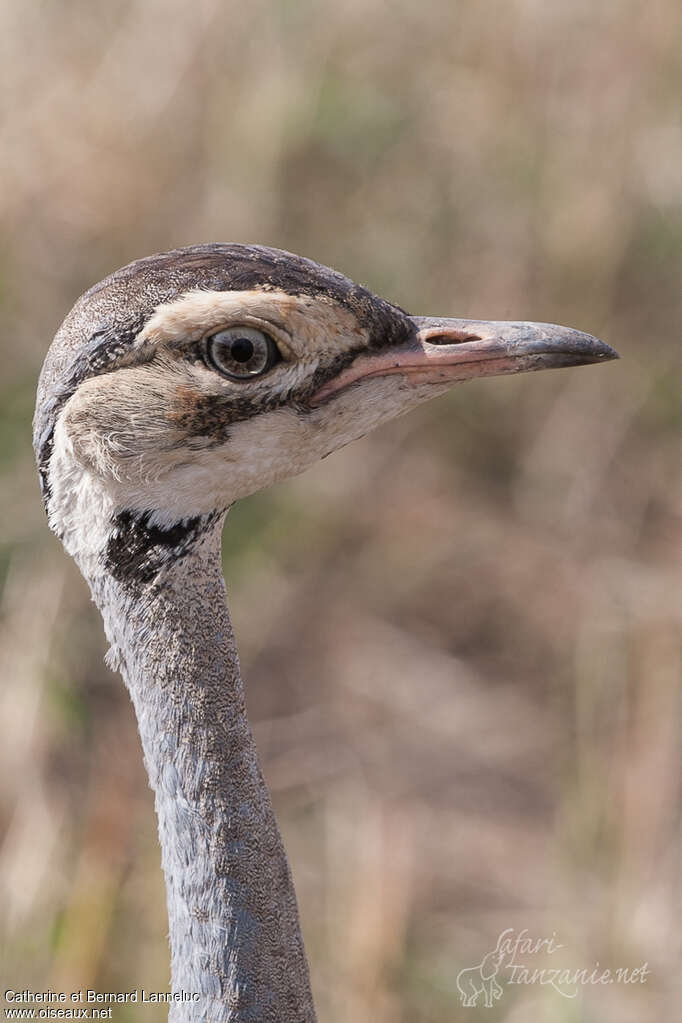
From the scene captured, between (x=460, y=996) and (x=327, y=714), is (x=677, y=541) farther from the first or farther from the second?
(x=460, y=996)

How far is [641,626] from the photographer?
13.8ft

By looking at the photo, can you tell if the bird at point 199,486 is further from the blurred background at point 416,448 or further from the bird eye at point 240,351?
the blurred background at point 416,448

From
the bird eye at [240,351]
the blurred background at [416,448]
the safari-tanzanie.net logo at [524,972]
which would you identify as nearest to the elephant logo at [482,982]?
the safari-tanzanie.net logo at [524,972]

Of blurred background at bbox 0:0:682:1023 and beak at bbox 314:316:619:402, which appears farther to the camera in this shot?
blurred background at bbox 0:0:682:1023

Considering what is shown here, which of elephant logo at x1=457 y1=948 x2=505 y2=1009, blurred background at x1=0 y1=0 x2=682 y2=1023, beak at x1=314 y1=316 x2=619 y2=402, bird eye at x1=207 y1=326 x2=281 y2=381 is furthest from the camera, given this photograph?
blurred background at x1=0 y1=0 x2=682 y2=1023

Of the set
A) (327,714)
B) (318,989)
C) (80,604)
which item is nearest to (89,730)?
(80,604)

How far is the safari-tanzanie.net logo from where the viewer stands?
3389mm

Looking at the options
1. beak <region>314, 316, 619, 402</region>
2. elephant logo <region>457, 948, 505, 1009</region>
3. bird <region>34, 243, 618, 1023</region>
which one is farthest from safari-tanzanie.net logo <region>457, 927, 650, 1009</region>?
beak <region>314, 316, 619, 402</region>

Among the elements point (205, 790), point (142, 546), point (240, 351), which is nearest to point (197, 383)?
point (240, 351)

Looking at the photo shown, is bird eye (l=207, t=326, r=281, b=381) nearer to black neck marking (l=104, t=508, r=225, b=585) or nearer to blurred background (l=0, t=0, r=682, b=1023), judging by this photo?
black neck marking (l=104, t=508, r=225, b=585)

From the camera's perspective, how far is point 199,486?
182cm

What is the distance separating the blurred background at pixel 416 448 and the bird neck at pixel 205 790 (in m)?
1.99

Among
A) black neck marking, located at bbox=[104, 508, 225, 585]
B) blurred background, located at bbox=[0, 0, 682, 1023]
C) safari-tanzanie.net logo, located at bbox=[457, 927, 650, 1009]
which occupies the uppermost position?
blurred background, located at bbox=[0, 0, 682, 1023]

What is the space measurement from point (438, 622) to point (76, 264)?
1676 millimetres
